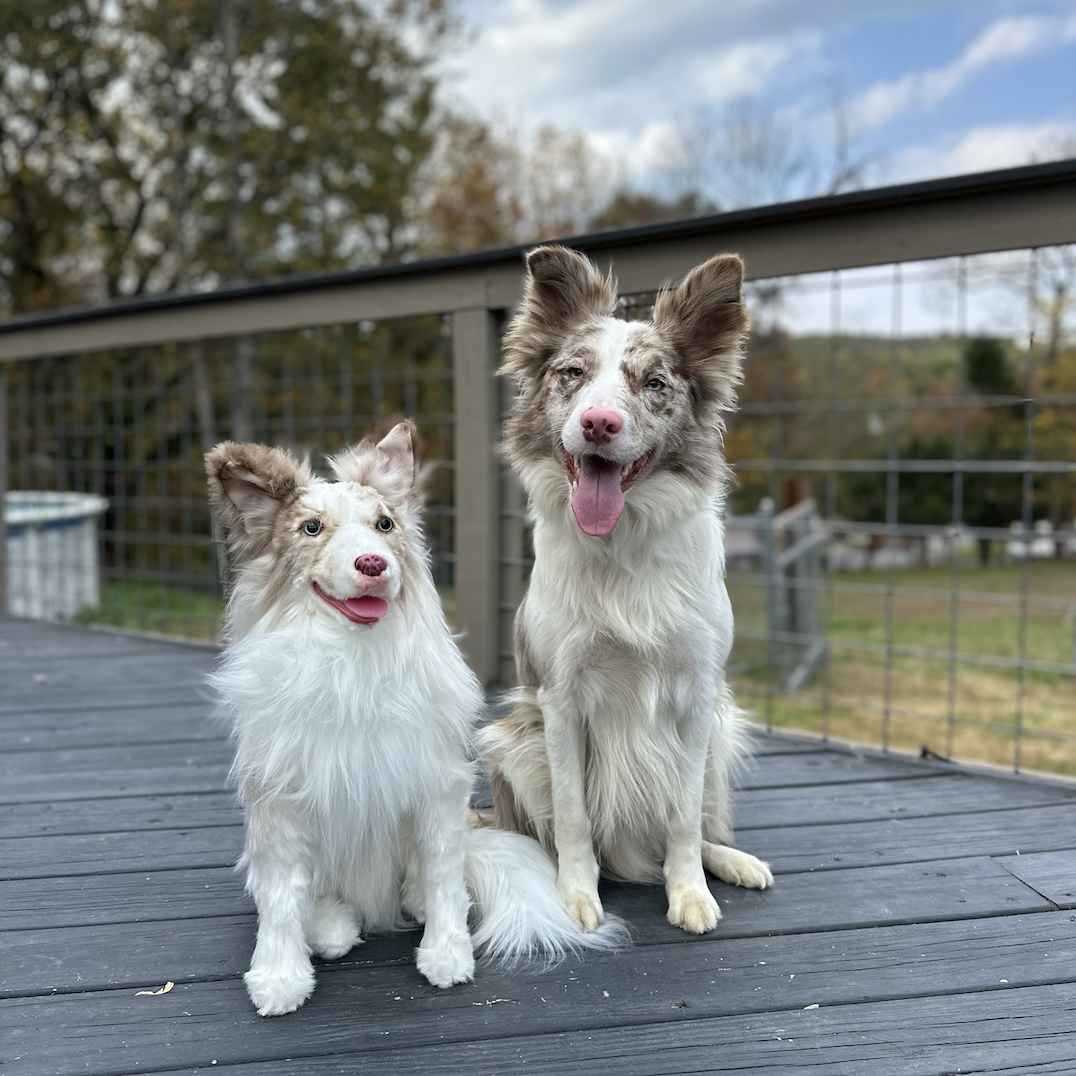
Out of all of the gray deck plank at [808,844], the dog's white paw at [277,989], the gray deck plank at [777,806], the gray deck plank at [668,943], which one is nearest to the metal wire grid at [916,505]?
the gray deck plank at [777,806]

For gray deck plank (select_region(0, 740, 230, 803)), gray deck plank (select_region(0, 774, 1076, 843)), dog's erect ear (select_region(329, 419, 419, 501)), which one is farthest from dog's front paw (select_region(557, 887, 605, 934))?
gray deck plank (select_region(0, 740, 230, 803))

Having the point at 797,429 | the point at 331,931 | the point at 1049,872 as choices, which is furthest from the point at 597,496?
the point at 797,429

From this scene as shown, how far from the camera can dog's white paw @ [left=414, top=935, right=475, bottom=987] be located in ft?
4.97

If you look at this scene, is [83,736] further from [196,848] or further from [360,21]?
[360,21]

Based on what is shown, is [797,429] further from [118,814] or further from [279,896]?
[279,896]

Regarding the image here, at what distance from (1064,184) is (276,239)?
39.8 ft

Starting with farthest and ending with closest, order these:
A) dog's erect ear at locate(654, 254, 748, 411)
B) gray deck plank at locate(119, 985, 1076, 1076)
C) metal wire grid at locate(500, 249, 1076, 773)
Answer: metal wire grid at locate(500, 249, 1076, 773)
dog's erect ear at locate(654, 254, 748, 411)
gray deck plank at locate(119, 985, 1076, 1076)

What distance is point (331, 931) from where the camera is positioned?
1.60 m

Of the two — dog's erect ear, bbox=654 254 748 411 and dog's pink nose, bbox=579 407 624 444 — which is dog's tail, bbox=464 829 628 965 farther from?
dog's erect ear, bbox=654 254 748 411

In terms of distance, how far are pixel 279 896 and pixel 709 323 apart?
1.24 metres

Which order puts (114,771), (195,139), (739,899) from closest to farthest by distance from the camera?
(739,899), (114,771), (195,139)

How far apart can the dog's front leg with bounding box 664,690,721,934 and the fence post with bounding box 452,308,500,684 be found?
1.41 metres

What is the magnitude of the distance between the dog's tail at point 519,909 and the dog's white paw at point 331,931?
0.73 feet

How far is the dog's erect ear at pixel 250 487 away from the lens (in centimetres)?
147
